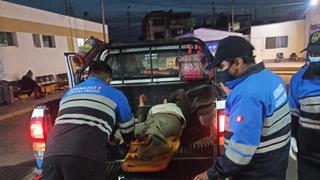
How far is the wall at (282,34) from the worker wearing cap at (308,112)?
27581mm

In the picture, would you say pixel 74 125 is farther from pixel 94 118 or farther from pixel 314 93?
pixel 314 93

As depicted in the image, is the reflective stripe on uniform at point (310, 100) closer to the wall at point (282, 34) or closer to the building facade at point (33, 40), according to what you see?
the building facade at point (33, 40)

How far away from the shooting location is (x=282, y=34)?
30031 millimetres

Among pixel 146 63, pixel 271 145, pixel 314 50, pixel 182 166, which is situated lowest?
pixel 182 166

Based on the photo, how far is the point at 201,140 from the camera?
3430 millimetres

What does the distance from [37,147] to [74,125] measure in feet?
3.15

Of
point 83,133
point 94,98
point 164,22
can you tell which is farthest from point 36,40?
point 164,22

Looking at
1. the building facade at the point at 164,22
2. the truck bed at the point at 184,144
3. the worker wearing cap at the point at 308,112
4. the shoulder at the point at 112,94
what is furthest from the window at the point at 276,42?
the shoulder at the point at 112,94

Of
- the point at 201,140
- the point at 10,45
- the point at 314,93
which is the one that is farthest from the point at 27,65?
the point at 314,93

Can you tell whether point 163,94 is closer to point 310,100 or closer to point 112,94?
point 112,94

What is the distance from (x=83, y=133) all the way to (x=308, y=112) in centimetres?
184

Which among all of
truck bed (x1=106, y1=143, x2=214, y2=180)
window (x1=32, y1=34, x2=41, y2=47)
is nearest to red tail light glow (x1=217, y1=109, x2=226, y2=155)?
truck bed (x1=106, y1=143, x2=214, y2=180)

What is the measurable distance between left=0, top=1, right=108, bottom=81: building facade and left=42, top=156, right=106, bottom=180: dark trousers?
13068 mm

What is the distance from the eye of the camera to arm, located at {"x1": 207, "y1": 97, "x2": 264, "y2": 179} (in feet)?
5.61
